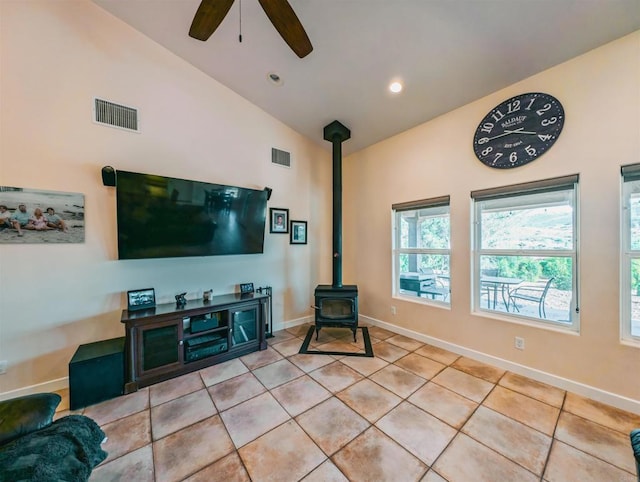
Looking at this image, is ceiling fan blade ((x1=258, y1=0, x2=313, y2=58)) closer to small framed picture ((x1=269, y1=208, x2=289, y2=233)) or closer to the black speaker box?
small framed picture ((x1=269, y1=208, x2=289, y2=233))

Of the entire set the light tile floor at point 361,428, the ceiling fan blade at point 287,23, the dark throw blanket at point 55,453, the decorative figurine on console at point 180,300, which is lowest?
the light tile floor at point 361,428

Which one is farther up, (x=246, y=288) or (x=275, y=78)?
(x=275, y=78)

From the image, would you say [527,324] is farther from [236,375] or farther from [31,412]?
[31,412]

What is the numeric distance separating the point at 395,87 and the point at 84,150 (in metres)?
3.47

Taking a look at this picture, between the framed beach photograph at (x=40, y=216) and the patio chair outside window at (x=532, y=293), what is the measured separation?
472 centimetres

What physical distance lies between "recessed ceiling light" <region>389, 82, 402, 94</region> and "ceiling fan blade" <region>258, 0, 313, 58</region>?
1336 millimetres

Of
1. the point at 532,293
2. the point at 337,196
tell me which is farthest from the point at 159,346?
the point at 532,293

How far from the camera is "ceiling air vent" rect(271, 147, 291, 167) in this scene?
12.8 feet

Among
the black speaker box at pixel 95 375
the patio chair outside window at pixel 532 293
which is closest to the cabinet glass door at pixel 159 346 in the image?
the black speaker box at pixel 95 375

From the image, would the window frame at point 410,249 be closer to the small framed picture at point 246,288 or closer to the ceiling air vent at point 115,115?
the small framed picture at point 246,288

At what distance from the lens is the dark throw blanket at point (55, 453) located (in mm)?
1004

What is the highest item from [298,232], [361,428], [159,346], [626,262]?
[298,232]

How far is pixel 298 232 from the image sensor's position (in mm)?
4215

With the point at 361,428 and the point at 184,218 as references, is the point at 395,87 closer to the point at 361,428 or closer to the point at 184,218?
the point at 184,218
